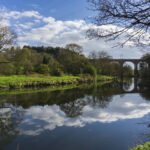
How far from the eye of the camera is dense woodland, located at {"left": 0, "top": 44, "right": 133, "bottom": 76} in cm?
4994

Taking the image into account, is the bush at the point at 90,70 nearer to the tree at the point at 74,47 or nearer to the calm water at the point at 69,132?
the tree at the point at 74,47

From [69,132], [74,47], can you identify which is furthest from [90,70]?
[69,132]

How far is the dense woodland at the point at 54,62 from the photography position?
49938mm

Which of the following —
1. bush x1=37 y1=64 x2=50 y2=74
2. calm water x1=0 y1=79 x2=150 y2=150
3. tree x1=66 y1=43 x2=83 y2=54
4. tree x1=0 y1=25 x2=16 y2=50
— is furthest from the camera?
tree x1=66 y1=43 x2=83 y2=54

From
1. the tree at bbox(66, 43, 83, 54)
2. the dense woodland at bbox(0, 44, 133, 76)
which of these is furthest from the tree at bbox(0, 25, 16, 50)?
the tree at bbox(66, 43, 83, 54)

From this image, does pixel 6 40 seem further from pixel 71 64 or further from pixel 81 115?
pixel 71 64

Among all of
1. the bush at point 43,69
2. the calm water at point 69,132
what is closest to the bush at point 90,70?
the bush at point 43,69

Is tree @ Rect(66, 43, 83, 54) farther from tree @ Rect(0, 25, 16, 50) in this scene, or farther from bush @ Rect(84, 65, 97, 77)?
tree @ Rect(0, 25, 16, 50)

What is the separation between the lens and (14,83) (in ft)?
143

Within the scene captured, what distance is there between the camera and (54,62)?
219ft

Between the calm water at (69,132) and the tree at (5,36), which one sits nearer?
the calm water at (69,132)

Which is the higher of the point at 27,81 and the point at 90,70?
the point at 90,70

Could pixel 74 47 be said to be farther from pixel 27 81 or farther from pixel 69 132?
pixel 69 132

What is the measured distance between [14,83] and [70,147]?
3336 cm
